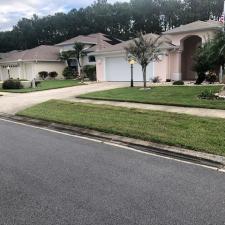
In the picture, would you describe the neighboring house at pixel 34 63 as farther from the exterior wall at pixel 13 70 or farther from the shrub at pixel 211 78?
the shrub at pixel 211 78

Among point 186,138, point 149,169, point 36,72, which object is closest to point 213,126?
point 186,138

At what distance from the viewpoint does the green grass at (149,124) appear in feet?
23.5

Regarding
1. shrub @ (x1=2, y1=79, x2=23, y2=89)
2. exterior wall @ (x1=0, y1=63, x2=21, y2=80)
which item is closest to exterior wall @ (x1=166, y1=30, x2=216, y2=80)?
shrub @ (x1=2, y1=79, x2=23, y2=89)

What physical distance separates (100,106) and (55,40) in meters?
53.4

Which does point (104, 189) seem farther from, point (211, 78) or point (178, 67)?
point (178, 67)

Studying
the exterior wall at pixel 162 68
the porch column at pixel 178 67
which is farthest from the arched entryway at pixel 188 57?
the exterior wall at pixel 162 68

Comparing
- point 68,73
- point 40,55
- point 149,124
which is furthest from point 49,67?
point 149,124

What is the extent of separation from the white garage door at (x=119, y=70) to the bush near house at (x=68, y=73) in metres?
9.08

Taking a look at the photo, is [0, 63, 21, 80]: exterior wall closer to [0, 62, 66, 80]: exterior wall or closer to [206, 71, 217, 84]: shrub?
[0, 62, 66, 80]: exterior wall

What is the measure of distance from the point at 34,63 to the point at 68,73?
14.3ft

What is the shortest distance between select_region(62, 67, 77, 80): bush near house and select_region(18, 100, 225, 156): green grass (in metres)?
23.8

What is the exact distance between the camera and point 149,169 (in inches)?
224

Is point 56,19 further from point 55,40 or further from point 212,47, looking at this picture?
point 212,47

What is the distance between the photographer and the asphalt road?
392cm
